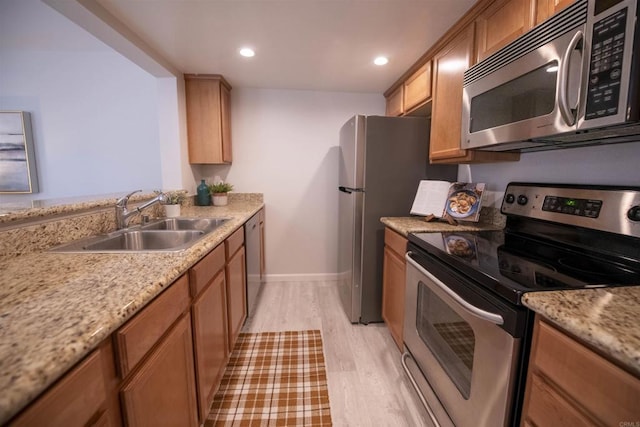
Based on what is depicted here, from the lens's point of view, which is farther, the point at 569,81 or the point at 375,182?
the point at 375,182

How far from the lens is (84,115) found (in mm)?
2592

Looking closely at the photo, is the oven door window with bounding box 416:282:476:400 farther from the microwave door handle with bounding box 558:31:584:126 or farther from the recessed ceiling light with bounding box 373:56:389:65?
the recessed ceiling light with bounding box 373:56:389:65

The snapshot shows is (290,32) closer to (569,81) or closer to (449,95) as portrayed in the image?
(449,95)

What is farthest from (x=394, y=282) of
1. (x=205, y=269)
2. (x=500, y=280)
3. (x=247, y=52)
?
(x=247, y=52)

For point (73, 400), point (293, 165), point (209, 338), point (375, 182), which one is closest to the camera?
point (73, 400)

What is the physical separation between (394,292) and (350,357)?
21.2 inches

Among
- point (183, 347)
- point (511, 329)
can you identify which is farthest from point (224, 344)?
point (511, 329)

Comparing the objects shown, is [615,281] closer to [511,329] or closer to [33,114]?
[511,329]

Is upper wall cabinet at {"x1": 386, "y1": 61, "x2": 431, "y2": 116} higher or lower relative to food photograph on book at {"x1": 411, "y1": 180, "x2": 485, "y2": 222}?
higher

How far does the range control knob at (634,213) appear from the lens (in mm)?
917

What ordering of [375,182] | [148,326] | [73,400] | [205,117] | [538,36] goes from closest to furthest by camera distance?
[73,400] < [148,326] < [538,36] < [375,182] < [205,117]

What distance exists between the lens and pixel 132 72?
259cm

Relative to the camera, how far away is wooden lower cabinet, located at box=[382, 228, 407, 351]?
1646 millimetres

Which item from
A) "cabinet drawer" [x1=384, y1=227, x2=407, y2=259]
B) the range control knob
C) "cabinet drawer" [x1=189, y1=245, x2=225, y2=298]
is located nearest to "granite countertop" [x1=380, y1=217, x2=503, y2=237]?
"cabinet drawer" [x1=384, y1=227, x2=407, y2=259]
